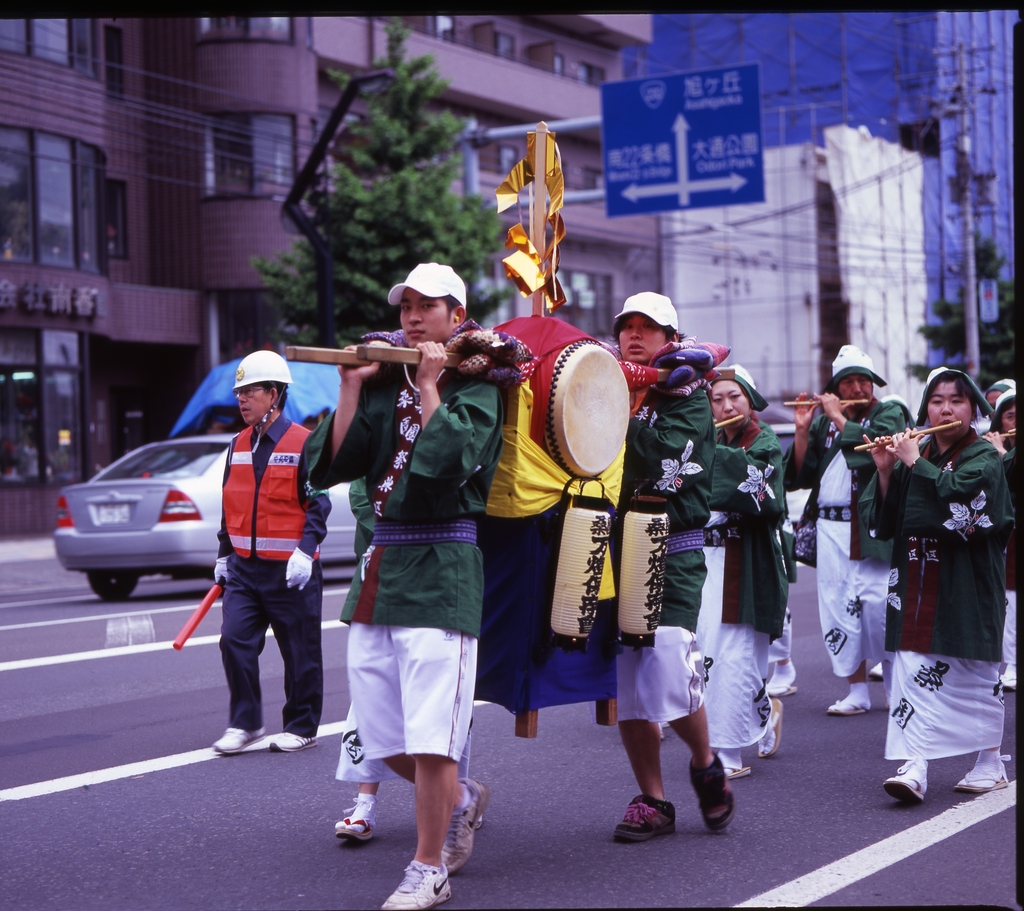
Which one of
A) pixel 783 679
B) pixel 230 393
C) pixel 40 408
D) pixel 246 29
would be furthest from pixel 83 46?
pixel 783 679

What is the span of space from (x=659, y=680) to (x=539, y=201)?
179 centimetres

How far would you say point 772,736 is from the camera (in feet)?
21.3

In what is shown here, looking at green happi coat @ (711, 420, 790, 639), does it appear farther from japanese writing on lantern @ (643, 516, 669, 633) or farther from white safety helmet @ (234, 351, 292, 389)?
white safety helmet @ (234, 351, 292, 389)

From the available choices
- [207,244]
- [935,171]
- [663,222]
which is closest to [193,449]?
[207,244]

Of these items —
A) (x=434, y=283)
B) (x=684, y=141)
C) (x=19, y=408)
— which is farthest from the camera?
(x=19, y=408)

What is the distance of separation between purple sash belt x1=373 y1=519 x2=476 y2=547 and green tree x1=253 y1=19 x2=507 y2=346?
15.5m

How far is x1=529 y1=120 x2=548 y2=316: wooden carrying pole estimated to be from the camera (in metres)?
4.98

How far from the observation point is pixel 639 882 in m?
4.43

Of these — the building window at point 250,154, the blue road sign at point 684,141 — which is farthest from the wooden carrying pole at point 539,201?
the building window at point 250,154

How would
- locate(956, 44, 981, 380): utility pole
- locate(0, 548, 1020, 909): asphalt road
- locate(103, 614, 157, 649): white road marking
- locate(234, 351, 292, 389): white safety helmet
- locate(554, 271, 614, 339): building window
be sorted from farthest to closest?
locate(554, 271, 614, 339): building window
locate(956, 44, 981, 380): utility pole
locate(103, 614, 157, 649): white road marking
locate(234, 351, 292, 389): white safety helmet
locate(0, 548, 1020, 909): asphalt road

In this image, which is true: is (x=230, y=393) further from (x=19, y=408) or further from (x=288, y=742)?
(x=288, y=742)

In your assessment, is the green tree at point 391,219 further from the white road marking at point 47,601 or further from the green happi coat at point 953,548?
the green happi coat at point 953,548

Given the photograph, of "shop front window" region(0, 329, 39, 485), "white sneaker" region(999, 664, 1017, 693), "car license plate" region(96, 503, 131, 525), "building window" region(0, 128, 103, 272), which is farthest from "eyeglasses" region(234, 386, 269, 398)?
"building window" region(0, 128, 103, 272)

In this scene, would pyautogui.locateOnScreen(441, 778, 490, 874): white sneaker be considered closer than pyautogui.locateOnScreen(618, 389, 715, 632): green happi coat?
Yes
